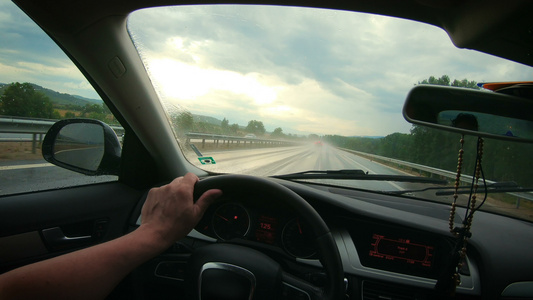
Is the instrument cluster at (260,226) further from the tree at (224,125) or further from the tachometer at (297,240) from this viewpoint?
the tree at (224,125)

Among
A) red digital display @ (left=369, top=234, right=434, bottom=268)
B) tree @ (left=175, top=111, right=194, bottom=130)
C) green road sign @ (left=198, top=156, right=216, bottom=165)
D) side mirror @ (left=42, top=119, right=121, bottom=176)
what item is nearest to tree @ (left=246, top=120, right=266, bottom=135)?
green road sign @ (left=198, top=156, right=216, bottom=165)

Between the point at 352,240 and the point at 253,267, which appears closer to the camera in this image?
the point at 253,267

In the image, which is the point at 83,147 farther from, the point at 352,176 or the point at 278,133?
the point at 352,176

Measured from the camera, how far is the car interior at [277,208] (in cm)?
185

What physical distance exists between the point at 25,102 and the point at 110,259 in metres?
1.88

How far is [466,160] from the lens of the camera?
90.5 inches

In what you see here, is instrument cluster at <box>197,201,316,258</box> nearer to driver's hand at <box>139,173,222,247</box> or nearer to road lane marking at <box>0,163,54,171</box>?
driver's hand at <box>139,173,222,247</box>

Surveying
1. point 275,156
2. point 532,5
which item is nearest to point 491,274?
point 532,5

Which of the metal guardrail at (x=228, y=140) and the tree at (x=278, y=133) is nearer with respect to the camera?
the metal guardrail at (x=228, y=140)

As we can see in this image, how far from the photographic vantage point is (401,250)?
101 inches

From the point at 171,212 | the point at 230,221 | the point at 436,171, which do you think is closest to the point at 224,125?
the point at 230,221

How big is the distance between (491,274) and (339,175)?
4.58ft

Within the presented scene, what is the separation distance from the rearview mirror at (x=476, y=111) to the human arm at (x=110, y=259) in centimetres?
141

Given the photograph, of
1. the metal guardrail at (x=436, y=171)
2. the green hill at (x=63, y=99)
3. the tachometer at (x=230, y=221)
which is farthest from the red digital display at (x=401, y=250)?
the green hill at (x=63, y=99)
